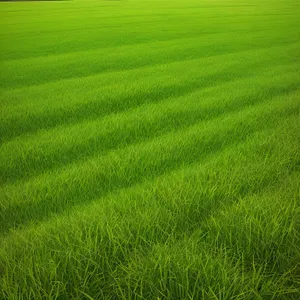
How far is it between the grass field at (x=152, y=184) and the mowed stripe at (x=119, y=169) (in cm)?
1

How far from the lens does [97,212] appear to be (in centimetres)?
210

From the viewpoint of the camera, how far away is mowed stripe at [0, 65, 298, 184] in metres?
3.21

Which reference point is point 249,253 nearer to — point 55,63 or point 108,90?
point 108,90

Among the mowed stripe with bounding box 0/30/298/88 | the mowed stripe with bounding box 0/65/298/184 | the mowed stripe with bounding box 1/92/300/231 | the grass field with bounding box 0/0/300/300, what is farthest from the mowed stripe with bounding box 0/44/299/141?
the mowed stripe with bounding box 1/92/300/231

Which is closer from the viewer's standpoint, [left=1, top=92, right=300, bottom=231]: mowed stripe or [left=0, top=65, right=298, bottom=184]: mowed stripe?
[left=1, top=92, right=300, bottom=231]: mowed stripe

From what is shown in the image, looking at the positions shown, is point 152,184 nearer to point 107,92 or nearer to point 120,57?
point 107,92

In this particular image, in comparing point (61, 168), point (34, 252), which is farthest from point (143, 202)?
point (61, 168)

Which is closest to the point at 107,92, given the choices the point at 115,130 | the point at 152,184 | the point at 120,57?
the point at 115,130

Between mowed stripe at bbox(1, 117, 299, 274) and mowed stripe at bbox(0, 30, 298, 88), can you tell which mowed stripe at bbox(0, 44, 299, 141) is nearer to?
mowed stripe at bbox(0, 30, 298, 88)

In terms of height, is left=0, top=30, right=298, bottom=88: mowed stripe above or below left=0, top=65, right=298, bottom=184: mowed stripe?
above

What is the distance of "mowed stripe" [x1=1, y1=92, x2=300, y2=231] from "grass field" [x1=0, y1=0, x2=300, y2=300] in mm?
13

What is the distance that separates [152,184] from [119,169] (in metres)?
0.43

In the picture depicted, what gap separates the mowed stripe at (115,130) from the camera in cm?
321

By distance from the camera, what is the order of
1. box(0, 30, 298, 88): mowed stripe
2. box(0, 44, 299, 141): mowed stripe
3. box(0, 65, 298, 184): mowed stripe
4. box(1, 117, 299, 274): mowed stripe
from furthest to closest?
1. box(0, 30, 298, 88): mowed stripe
2. box(0, 44, 299, 141): mowed stripe
3. box(0, 65, 298, 184): mowed stripe
4. box(1, 117, 299, 274): mowed stripe
